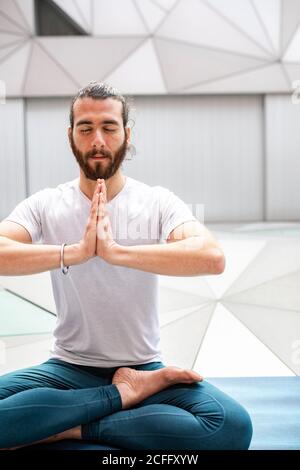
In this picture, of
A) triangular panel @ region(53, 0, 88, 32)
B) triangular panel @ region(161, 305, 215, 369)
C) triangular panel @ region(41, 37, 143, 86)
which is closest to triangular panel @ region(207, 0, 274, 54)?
triangular panel @ region(41, 37, 143, 86)

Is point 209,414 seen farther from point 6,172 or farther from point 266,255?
point 6,172

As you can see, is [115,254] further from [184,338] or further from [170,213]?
[184,338]

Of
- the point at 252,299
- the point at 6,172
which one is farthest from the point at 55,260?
the point at 6,172

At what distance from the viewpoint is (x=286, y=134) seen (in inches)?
376

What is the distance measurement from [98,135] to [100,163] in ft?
0.30

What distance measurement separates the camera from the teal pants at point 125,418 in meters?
1.62

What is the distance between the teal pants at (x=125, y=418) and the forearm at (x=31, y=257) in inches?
14.0

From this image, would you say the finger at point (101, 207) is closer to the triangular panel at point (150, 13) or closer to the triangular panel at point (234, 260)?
the triangular panel at point (234, 260)

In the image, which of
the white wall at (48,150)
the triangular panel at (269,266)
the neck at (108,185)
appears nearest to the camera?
the neck at (108,185)

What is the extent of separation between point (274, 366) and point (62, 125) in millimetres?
7367

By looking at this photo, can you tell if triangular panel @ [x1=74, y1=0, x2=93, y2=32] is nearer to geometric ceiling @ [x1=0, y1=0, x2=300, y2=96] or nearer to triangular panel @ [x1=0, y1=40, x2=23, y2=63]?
geometric ceiling @ [x1=0, y1=0, x2=300, y2=96]

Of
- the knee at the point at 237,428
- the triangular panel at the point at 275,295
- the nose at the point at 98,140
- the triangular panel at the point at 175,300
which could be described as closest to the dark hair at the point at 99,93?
the nose at the point at 98,140

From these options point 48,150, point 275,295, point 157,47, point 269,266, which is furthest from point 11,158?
point 275,295

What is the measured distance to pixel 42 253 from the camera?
1.65 m
